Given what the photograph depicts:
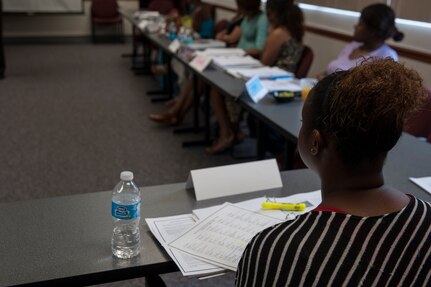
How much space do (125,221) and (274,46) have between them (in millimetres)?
2573

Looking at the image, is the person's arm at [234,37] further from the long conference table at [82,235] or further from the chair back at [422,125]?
the long conference table at [82,235]

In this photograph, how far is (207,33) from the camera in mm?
5473

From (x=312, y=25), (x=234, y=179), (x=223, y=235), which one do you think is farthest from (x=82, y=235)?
(x=312, y=25)

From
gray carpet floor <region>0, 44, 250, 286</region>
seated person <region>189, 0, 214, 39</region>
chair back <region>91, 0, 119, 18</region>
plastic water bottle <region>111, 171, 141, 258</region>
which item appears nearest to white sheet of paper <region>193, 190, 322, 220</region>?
plastic water bottle <region>111, 171, 141, 258</region>

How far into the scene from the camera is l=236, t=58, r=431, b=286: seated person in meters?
0.73

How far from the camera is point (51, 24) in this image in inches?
350

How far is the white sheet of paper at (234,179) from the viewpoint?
4.65 feet

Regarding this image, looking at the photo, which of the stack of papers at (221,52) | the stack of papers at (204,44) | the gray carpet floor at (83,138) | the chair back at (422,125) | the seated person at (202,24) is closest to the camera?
the chair back at (422,125)

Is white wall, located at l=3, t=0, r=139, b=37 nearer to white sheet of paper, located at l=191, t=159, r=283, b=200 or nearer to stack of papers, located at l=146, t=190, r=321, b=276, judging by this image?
white sheet of paper, located at l=191, t=159, r=283, b=200

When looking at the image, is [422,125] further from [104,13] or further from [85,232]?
[104,13]

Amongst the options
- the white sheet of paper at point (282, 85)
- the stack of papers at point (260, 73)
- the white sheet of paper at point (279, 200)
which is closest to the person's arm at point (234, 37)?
the stack of papers at point (260, 73)

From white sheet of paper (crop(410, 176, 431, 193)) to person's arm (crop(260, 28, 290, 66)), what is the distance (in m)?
2.08

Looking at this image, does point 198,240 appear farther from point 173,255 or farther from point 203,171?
point 203,171

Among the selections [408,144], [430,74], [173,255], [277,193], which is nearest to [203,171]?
[277,193]
